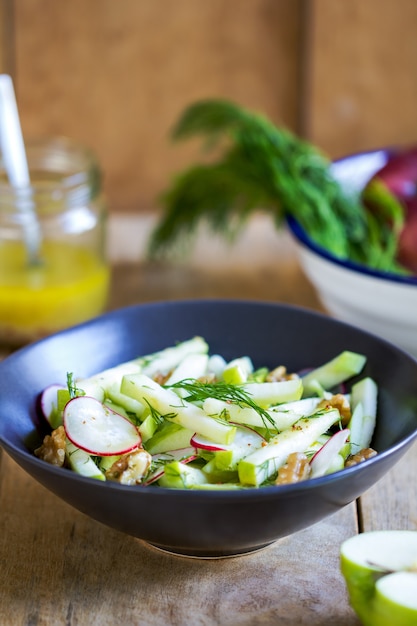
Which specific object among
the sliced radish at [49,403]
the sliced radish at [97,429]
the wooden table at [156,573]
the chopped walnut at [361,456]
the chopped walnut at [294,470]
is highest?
the sliced radish at [97,429]

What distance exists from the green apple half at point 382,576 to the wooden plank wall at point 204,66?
1.32m

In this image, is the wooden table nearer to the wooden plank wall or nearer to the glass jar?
the glass jar

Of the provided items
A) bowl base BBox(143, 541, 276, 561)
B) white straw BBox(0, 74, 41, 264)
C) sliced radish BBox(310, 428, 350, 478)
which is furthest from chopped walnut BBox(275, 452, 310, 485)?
white straw BBox(0, 74, 41, 264)

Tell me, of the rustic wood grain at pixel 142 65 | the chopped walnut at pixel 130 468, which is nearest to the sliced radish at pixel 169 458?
the chopped walnut at pixel 130 468

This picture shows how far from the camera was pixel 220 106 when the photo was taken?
1.64 meters

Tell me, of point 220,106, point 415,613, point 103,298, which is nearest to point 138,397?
point 415,613

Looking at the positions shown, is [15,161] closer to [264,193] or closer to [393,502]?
[264,193]

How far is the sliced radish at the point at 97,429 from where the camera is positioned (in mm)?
903

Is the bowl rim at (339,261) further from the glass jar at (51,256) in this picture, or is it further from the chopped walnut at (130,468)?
the chopped walnut at (130,468)

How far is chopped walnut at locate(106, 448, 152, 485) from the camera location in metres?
0.87

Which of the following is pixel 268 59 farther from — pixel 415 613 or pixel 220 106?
pixel 415 613

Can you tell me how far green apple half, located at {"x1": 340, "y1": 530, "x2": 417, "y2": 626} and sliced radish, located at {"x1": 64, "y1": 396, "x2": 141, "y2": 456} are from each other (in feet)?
0.76

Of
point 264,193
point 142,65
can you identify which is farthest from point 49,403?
point 142,65

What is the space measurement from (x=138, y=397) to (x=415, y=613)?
0.36 m
